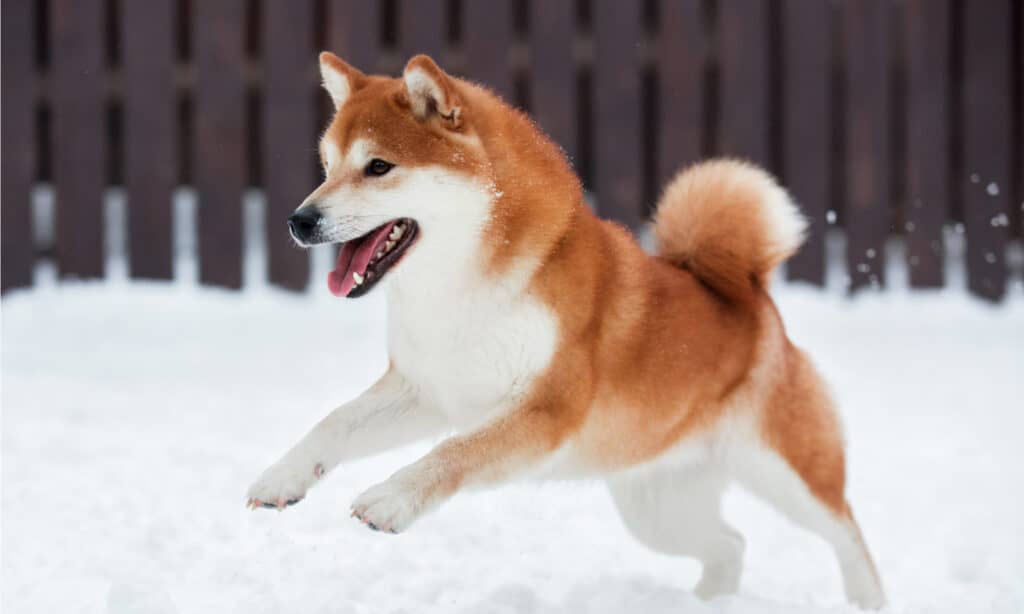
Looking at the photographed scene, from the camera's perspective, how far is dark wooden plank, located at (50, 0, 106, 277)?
18.5 ft

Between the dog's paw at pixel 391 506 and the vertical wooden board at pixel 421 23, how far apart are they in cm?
347

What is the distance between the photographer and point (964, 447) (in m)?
4.75

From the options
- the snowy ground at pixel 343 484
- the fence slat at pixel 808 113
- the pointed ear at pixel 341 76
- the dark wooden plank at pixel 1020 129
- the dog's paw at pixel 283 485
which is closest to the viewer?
the dog's paw at pixel 283 485

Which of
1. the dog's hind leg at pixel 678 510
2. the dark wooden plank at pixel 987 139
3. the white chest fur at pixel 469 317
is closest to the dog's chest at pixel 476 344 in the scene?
the white chest fur at pixel 469 317

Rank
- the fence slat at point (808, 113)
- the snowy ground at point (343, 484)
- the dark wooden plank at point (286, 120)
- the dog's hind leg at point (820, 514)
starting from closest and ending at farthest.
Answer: the snowy ground at point (343, 484) → the dog's hind leg at point (820, 514) → the dark wooden plank at point (286, 120) → the fence slat at point (808, 113)

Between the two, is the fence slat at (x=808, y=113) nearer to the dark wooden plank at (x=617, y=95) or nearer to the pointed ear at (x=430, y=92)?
the dark wooden plank at (x=617, y=95)

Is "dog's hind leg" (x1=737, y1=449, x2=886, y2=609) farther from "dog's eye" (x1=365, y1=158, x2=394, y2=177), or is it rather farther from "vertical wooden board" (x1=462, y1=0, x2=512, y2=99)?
"vertical wooden board" (x1=462, y1=0, x2=512, y2=99)

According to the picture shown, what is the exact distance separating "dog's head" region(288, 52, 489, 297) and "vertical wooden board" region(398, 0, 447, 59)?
9.77ft

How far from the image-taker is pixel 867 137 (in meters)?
5.93

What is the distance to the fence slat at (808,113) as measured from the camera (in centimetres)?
585

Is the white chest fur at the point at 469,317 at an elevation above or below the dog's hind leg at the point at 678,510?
above

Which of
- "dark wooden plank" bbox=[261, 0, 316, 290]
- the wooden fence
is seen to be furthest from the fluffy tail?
"dark wooden plank" bbox=[261, 0, 316, 290]

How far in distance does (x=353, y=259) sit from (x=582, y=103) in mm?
3469

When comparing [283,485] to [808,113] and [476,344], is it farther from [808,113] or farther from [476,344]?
[808,113]
